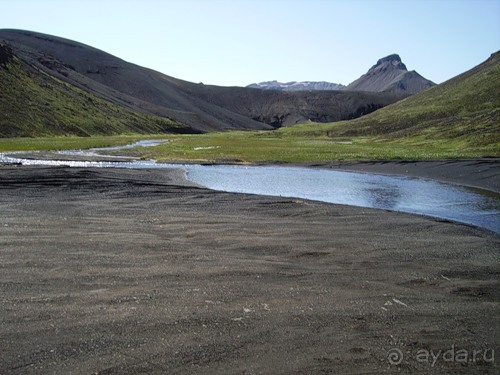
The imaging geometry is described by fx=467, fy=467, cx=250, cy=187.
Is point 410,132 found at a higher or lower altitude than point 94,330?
higher

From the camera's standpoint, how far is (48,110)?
5679 inches

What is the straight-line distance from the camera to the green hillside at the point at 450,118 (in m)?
90.9

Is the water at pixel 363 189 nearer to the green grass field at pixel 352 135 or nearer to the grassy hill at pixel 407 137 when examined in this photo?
the green grass field at pixel 352 135

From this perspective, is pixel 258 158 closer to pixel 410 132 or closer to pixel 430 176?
pixel 430 176

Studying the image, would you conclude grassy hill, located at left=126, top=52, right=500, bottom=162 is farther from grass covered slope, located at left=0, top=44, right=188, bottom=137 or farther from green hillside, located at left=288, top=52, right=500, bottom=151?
grass covered slope, located at left=0, top=44, right=188, bottom=137

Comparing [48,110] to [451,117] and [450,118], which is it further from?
[451,117]

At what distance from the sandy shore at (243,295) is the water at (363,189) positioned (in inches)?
259

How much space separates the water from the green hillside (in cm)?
3648

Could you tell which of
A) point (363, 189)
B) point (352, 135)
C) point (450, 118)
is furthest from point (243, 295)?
point (352, 135)

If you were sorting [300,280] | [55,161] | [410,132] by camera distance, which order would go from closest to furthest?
1. [300,280]
2. [55,161]
3. [410,132]

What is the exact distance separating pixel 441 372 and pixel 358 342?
158 centimetres

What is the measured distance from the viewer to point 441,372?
8.38 meters

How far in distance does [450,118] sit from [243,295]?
124805mm

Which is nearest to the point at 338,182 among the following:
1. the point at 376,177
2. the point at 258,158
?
the point at 376,177
